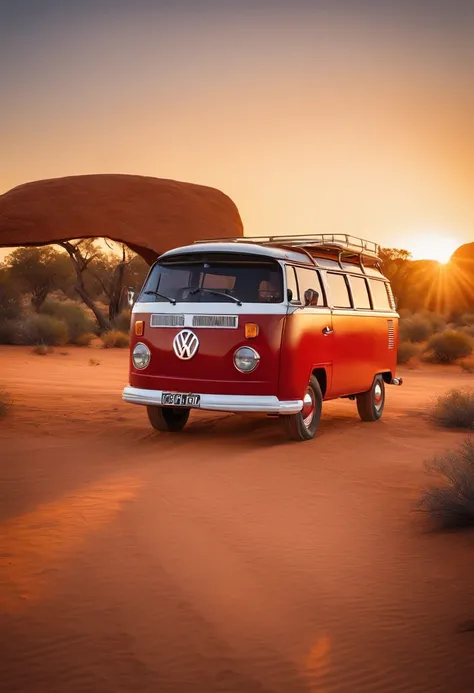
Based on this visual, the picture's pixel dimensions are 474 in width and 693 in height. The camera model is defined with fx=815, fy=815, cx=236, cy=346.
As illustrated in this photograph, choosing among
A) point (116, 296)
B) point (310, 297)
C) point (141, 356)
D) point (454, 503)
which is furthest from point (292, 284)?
point (116, 296)

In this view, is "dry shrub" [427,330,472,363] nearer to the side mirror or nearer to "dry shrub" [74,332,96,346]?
"dry shrub" [74,332,96,346]

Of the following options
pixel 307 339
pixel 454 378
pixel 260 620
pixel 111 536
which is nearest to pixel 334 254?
pixel 307 339

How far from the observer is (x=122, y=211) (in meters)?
23.5

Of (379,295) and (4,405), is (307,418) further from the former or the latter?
(4,405)

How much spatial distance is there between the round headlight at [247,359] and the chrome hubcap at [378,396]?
12.7 ft

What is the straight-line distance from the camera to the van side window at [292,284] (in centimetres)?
924

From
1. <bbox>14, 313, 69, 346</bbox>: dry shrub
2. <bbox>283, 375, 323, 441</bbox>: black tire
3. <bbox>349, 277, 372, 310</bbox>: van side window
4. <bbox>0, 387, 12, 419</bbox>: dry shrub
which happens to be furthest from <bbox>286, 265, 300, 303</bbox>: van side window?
<bbox>14, 313, 69, 346</bbox>: dry shrub

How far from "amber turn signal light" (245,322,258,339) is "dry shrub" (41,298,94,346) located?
67.3 ft

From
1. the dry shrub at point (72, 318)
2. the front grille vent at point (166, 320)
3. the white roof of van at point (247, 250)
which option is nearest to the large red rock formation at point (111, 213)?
the dry shrub at point (72, 318)

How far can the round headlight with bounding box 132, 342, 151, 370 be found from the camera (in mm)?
9500

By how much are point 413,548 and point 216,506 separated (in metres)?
1.62

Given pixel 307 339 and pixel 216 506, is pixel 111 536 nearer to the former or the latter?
pixel 216 506

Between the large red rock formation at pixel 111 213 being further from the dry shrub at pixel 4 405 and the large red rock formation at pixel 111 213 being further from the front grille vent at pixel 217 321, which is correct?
the front grille vent at pixel 217 321

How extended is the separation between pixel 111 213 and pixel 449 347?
11.6 meters
